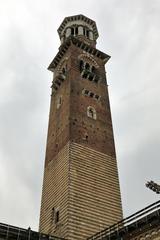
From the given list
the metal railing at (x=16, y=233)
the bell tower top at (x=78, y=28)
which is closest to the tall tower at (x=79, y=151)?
the bell tower top at (x=78, y=28)

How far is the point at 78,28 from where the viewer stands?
42.3m

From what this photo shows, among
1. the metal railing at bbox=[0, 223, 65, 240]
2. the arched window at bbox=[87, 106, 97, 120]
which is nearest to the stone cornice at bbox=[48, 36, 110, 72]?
the arched window at bbox=[87, 106, 97, 120]

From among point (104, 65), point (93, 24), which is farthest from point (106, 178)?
point (93, 24)

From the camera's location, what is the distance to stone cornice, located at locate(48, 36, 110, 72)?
122ft

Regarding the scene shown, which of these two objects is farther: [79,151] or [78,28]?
[78,28]

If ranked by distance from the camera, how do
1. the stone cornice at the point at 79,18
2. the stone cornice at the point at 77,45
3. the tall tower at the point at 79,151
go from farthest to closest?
the stone cornice at the point at 79,18 < the stone cornice at the point at 77,45 < the tall tower at the point at 79,151

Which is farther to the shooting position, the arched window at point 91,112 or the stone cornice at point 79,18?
the stone cornice at point 79,18

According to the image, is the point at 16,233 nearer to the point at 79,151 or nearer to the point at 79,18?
the point at 79,151

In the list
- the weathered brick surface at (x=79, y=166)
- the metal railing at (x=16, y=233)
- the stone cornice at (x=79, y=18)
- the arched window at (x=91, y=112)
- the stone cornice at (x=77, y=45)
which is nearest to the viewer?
the metal railing at (x=16, y=233)

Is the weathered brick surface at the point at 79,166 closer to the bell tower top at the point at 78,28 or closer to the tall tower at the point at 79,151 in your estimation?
the tall tower at the point at 79,151

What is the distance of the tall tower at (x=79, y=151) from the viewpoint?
2500cm

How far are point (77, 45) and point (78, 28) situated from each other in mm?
5943

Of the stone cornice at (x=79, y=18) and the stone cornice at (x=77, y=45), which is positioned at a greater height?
the stone cornice at (x=79, y=18)

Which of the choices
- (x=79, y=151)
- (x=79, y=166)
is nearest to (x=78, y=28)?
(x=79, y=151)
